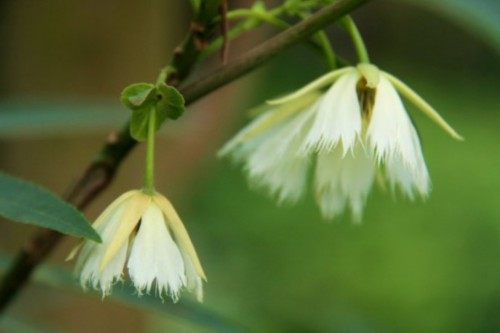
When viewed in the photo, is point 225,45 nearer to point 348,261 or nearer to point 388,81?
point 388,81

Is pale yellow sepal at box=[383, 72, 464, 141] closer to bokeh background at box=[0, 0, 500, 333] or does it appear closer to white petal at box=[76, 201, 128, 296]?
white petal at box=[76, 201, 128, 296]

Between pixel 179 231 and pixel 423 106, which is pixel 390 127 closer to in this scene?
pixel 423 106

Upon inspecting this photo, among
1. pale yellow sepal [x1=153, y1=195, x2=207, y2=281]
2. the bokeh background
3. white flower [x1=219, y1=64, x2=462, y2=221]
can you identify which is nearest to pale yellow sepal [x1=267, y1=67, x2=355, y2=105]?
white flower [x1=219, y1=64, x2=462, y2=221]

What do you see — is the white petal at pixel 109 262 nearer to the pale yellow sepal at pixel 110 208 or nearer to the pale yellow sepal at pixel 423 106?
the pale yellow sepal at pixel 110 208

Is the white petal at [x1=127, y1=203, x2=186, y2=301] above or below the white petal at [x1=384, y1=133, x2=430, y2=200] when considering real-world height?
below

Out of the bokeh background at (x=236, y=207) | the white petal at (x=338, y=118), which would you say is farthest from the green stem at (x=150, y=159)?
the bokeh background at (x=236, y=207)

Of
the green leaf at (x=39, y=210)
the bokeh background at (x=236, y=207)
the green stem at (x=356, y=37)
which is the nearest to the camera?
the green leaf at (x=39, y=210)

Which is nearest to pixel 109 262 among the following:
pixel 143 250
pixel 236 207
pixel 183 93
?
pixel 143 250

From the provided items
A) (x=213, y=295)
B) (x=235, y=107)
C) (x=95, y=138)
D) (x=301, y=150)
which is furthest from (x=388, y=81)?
(x=235, y=107)
